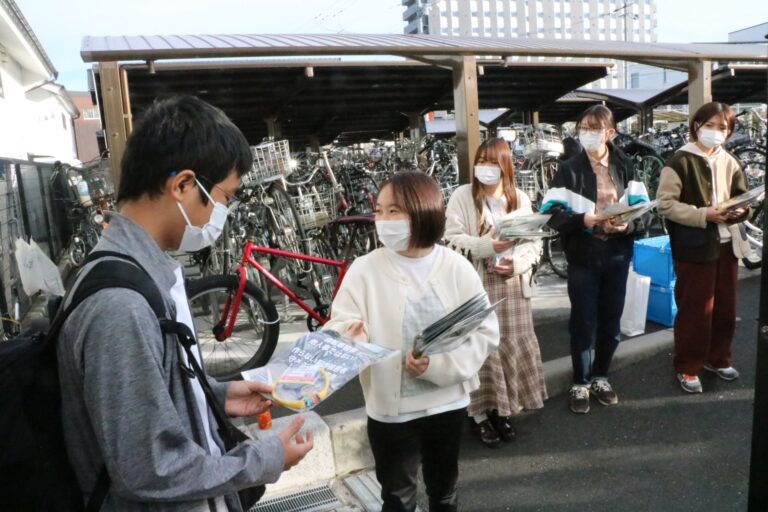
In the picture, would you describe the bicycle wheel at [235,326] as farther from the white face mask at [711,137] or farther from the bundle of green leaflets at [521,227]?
the white face mask at [711,137]

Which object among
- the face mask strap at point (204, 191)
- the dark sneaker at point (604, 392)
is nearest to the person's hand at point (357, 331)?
the face mask strap at point (204, 191)

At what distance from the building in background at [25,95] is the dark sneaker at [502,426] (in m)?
10.7

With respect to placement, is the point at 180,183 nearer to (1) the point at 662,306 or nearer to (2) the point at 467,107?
(2) the point at 467,107

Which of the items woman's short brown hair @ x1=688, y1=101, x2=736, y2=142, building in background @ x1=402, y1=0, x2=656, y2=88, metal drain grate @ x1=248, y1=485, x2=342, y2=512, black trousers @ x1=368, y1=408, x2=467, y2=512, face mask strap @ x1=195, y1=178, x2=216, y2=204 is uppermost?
building in background @ x1=402, y1=0, x2=656, y2=88

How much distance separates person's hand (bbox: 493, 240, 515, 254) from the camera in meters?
3.17

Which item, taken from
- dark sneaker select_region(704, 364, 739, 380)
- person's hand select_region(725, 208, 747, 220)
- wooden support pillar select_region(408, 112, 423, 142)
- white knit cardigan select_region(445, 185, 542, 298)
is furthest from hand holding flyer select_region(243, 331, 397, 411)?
wooden support pillar select_region(408, 112, 423, 142)

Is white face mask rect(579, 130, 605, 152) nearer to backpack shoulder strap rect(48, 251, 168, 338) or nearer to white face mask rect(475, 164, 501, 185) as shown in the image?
white face mask rect(475, 164, 501, 185)

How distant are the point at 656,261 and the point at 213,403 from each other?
16.3 feet

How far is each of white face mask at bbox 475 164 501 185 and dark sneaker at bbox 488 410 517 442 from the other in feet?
4.76

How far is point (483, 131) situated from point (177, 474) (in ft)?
40.5

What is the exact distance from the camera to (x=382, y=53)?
370 cm

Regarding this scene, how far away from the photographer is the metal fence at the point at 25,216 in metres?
5.00

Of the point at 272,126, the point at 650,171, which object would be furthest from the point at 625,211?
the point at 650,171

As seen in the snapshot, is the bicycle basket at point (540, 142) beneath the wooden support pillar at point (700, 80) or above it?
beneath
